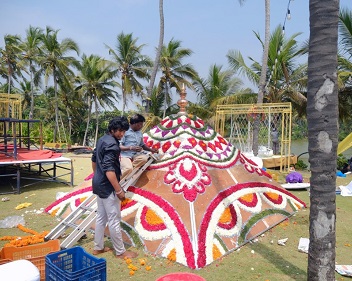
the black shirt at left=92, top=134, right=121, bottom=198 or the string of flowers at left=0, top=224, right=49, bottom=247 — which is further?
the string of flowers at left=0, top=224, right=49, bottom=247

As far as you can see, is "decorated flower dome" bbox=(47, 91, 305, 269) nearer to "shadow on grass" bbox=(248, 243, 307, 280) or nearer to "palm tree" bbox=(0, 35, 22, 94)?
"shadow on grass" bbox=(248, 243, 307, 280)

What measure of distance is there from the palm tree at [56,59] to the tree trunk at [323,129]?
97.2 ft

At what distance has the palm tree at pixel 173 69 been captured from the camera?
28.0 meters

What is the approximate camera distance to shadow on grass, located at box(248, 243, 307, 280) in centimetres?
475

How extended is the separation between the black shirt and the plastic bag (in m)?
2.94

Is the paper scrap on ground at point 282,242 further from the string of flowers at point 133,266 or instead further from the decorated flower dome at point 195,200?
the string of flowers at point 133,266

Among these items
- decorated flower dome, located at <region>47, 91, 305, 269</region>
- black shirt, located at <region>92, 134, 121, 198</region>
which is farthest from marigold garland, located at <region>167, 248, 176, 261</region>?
black shirt, located at <region>92, 134, 121, 198</region>

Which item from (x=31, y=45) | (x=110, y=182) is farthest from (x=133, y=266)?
(x=31, y=45)

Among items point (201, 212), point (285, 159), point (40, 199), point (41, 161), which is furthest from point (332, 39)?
point (285, 159)

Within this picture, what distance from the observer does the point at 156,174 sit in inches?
259

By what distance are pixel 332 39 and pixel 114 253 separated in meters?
4.30

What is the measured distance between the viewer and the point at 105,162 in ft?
15.9

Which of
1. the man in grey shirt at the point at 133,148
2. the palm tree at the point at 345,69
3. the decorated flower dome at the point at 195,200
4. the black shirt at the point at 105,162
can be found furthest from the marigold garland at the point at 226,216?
the palm tree at the point at 345,69

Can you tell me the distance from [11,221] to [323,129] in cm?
621
